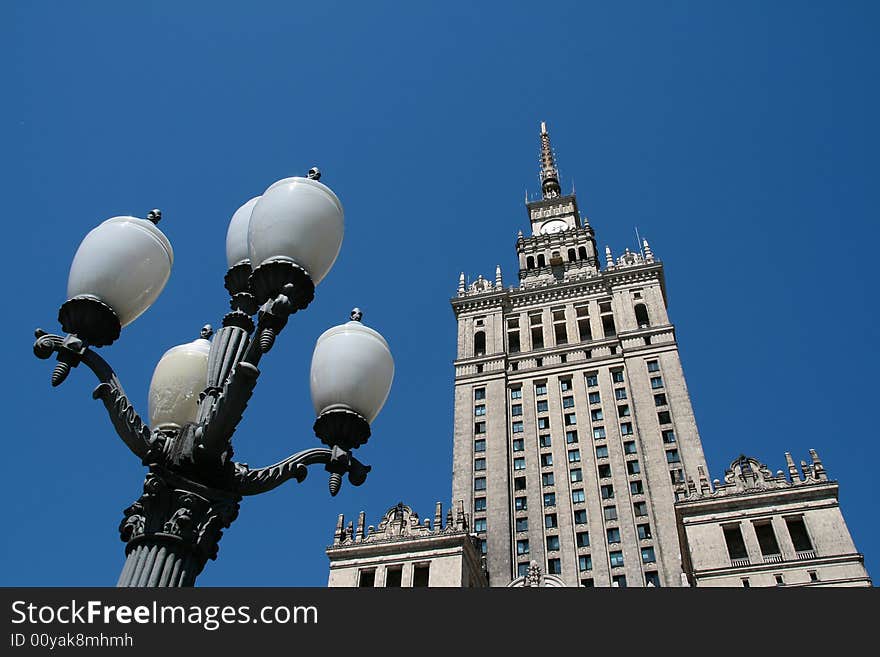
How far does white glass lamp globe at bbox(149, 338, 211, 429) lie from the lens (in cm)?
918

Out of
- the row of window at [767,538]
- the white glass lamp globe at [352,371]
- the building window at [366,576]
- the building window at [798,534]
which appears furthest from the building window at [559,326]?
the white glass lamp globe at [352,371]

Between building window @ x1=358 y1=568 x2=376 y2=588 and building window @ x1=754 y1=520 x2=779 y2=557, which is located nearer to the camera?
building window @ x1=754 y1=520 x2=779 y2=557

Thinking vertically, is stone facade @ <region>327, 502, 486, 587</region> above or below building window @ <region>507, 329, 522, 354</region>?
below

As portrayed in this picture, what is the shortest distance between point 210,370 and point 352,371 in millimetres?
1586

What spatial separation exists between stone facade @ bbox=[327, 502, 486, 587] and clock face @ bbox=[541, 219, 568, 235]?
46.2 meters

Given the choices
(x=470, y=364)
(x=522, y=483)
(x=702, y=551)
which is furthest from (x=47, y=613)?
(x=470, y=364)

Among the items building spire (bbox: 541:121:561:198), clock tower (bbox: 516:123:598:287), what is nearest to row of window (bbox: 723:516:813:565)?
clock tower (bbox: 516:123:598:287)

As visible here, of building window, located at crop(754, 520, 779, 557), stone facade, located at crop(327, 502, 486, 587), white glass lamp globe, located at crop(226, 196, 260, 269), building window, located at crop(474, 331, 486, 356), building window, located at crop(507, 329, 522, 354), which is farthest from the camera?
building window, located at crop(507, 329, 522, 354)

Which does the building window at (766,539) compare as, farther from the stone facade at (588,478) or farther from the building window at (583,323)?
the building window at (583,323)

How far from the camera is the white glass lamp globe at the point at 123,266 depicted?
8750 mm

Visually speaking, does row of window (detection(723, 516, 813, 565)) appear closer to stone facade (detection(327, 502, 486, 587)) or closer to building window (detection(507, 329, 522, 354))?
stone facade (detection(327, 502, 486, 587))

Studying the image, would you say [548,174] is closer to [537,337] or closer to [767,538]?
[537,337]

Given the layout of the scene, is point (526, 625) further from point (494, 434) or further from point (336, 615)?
point (494, 434)

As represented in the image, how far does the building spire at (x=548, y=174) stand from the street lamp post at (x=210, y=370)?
8719 cm
